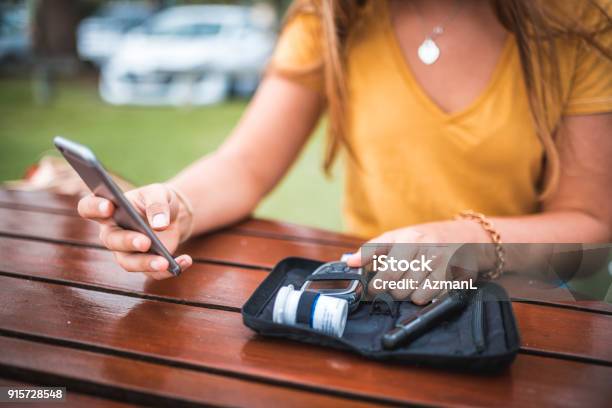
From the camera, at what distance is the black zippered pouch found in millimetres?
817

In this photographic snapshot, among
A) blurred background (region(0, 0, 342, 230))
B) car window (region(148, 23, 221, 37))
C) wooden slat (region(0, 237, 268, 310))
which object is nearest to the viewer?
wooden slat (region(0, 237, 268, 310))

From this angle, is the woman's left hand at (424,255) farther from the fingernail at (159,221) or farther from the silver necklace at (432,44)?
the silver necklace at (432,44)

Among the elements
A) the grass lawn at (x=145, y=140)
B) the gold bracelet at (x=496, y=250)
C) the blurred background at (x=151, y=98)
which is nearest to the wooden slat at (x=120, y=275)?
the gold bracelet at (x=496, y=250)

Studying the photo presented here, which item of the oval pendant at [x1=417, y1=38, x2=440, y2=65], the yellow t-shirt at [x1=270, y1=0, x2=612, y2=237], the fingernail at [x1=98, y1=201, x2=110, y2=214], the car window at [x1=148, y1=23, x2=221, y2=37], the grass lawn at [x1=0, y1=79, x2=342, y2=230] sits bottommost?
the grass lawn at [x1=0, y1=79, x2=342, y2=230]

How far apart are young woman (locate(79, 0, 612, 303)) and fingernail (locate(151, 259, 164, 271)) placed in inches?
4.5

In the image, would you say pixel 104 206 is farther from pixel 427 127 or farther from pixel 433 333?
pixel 427 127

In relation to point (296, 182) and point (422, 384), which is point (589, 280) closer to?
point (422, 384)

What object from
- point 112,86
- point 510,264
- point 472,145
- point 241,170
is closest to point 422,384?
point 510,264

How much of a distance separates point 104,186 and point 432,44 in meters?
0.94

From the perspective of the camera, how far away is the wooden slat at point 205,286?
3.10ft

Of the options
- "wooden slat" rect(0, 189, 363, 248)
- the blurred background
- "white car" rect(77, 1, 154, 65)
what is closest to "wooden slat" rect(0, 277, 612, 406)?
"wooden slat" rect(0, 189, 363, 248)

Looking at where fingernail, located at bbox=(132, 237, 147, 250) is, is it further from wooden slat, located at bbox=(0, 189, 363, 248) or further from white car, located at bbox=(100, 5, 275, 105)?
white car, located at bbox=(100, 5, 275, 105)

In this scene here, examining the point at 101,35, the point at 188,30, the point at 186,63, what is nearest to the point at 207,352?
the point at 186,63

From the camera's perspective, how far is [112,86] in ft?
30.1
